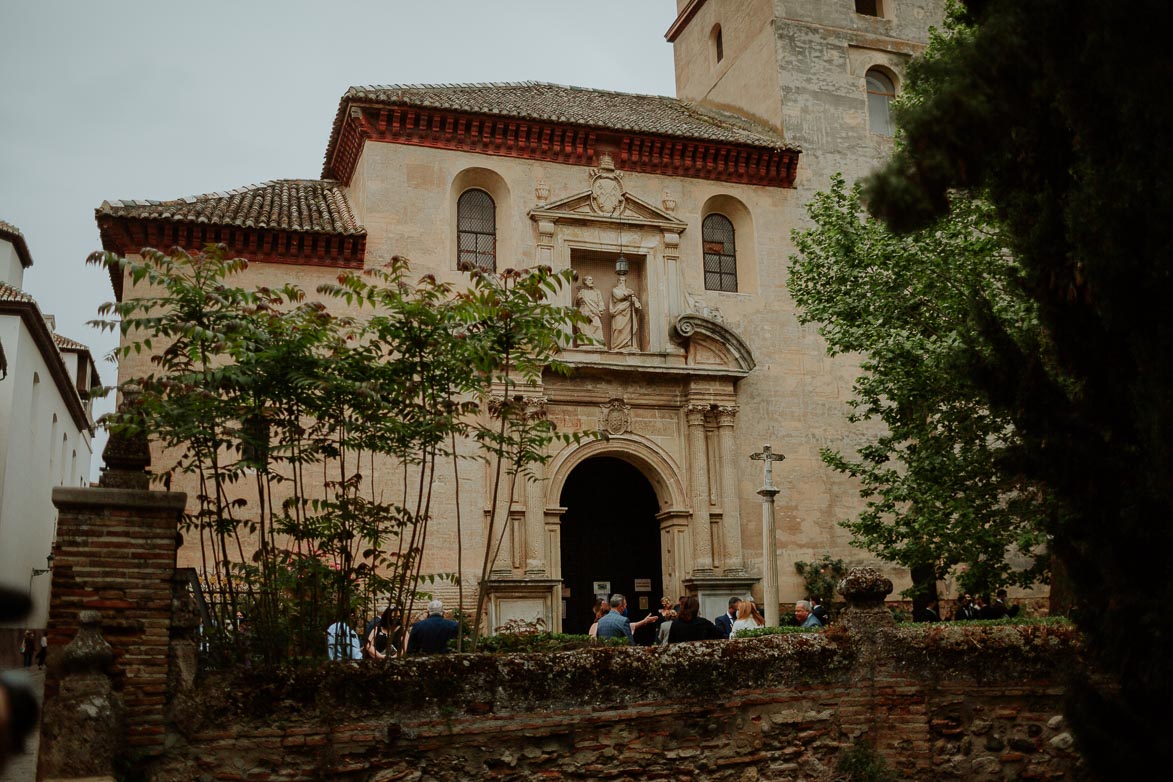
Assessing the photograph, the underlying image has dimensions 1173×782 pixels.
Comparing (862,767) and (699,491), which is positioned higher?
(699,491)

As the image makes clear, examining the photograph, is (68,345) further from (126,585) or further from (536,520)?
(126,585)

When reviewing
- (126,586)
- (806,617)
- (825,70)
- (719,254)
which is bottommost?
(806,617)

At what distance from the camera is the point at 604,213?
20438 mm

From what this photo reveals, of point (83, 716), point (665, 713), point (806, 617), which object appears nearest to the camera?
point (83, 716)

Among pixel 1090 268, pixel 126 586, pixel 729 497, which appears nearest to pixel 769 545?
pixel 729 497

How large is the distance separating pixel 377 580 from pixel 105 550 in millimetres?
2059

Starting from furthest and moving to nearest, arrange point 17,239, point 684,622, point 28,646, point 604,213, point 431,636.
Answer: point 17,239
point 28,646
point 604,213
point 684,622
point 431,636

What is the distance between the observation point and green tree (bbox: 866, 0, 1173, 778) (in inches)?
189

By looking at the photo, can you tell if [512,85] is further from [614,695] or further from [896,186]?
[896,186]

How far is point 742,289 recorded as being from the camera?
2136 cm

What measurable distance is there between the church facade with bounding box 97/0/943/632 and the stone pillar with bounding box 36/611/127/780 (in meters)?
11.3

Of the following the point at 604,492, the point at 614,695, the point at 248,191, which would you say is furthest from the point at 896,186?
the point at 248,191

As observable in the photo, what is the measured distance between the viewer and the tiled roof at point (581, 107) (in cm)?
1985

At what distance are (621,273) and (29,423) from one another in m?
16.1
